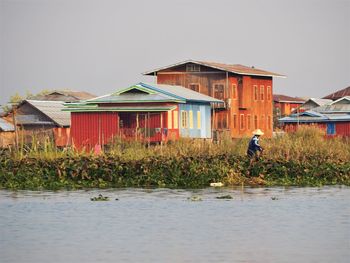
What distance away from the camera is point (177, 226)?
17109 mm

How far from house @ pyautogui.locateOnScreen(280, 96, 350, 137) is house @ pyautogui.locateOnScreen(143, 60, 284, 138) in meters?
2.36

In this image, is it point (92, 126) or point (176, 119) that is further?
point (176, 119)

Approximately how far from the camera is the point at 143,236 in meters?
15.8

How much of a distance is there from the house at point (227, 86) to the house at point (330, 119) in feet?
7.73

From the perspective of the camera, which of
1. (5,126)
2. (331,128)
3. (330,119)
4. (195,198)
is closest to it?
(195,198)

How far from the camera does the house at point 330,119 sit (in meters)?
52.7

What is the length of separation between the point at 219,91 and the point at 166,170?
28992 millimetres

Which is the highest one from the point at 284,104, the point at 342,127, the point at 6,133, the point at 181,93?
the point at 284,104

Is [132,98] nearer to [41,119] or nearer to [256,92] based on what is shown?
[41,119]

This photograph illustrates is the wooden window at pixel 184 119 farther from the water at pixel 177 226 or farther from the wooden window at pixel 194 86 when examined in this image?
the water at pixel 177 226

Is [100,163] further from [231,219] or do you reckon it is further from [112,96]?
[112,96]

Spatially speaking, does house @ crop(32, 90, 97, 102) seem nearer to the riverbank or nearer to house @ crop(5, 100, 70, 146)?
house @ crop(5, 100, 70, 146)

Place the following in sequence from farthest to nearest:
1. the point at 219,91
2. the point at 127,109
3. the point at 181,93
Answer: the point at 219,91
the point at 181,93
the point at 127,109

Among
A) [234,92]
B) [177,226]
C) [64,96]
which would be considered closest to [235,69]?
[234,92]
